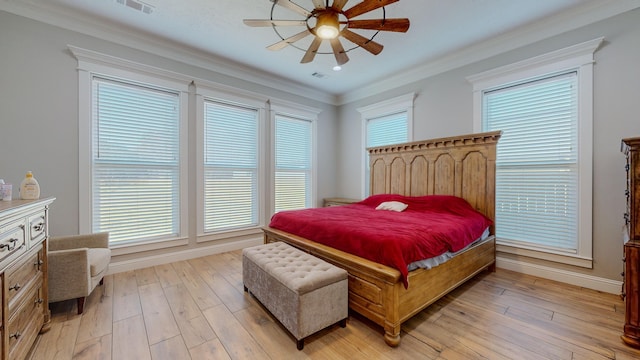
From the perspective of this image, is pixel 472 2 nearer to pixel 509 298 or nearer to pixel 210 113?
pixel 509 298

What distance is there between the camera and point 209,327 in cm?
198

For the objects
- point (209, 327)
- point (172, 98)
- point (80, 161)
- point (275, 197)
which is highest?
point (172, 98)

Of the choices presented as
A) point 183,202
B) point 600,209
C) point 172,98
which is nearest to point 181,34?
point 172,98

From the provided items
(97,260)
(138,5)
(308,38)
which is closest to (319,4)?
(308,38)

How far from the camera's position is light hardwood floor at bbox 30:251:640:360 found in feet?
5.54

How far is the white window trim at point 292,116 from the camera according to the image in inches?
178

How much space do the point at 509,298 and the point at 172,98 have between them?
4.70 meters

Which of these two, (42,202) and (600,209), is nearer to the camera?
(42,202)

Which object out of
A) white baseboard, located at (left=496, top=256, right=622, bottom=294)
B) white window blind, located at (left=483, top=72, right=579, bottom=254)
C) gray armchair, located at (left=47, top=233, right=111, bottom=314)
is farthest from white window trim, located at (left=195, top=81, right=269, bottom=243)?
white baseboard, located at (left=496, top=256, right=622, bottom=294)

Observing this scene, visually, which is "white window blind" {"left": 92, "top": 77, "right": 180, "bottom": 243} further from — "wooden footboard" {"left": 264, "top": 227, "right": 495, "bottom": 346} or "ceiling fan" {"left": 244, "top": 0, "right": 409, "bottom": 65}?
"wooden footboard" {"left": 264, "top": 227, "right": 495, "bottom": 346}

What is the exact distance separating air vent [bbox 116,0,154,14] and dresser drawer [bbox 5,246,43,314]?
2.46 m

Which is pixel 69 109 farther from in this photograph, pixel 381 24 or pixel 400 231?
pixel 400 231

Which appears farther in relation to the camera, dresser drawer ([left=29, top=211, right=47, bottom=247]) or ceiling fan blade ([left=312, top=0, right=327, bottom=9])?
ceiling fan blade ([left=312, top=0, right=327, bottom=9])

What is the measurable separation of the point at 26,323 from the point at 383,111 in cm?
486
